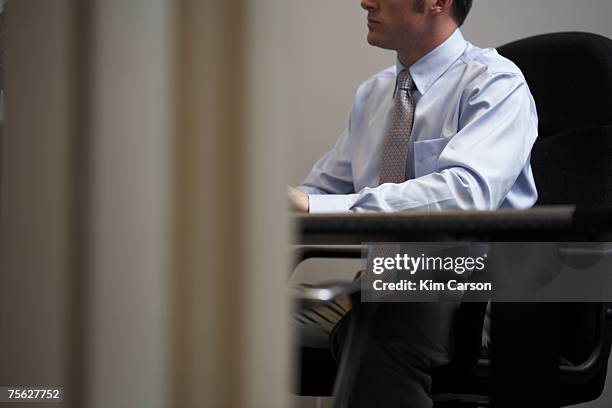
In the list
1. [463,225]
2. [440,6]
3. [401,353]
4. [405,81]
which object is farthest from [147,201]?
[440,6]

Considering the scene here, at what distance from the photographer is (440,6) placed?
160cm

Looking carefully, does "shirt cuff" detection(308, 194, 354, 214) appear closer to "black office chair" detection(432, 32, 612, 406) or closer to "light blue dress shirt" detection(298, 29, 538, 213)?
"light blue dress shirt" detection(298, 29, 538, 213)

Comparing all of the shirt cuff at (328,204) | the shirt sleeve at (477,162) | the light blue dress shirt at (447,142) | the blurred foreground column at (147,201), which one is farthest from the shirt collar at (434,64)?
the blurred foreground column at (147,201)

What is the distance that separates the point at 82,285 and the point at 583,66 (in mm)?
1222

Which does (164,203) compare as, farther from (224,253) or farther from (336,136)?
(336,136)

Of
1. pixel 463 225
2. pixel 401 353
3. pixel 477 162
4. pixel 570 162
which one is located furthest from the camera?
pixel 570 162

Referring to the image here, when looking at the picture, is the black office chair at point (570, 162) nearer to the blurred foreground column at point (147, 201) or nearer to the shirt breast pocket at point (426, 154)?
the shirt breast pocket at point (426, 154)

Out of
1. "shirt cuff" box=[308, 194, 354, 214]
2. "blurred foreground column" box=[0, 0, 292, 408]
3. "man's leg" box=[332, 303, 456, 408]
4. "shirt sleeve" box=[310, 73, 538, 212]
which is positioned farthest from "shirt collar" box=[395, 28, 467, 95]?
"blurred foreground column" box=[0, 0, 292, 408]

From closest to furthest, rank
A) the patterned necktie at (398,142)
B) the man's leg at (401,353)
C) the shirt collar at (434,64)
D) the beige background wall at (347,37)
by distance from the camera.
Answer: the man's leg at (401,353) → the patterned necktie at (398,142) → the shirt collar at (434,64) → the beige background wall at (347,37)

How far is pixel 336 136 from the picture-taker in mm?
1933

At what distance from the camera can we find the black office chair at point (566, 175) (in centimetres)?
104

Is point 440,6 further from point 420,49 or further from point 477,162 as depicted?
point 477,162

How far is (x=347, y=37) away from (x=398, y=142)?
2.25 feet

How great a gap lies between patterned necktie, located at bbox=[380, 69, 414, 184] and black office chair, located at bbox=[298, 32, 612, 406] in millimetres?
215
